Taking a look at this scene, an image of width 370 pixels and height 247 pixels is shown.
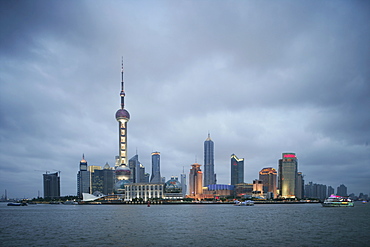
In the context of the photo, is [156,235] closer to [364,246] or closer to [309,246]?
[309,246]

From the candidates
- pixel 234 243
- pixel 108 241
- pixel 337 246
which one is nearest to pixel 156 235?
pixel 108 241

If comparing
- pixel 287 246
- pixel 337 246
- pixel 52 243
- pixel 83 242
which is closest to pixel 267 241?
pixel 287 246

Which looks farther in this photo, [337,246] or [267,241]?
[267,241]

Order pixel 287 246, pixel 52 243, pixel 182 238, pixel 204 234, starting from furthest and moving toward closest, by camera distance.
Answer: pixel 204 234 → pixel 182 238 → pixel 52 243 → pixel 287 246

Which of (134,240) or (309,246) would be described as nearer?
(309,246)

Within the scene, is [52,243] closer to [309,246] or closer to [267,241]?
[267,241]

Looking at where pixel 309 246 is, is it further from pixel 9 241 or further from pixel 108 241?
pixel 9 241

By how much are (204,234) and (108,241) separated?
23223mm

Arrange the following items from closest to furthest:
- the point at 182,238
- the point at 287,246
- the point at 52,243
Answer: the point at 287,246 < the point at 52,243 < the point at 182,238

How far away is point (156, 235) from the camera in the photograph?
75250mm

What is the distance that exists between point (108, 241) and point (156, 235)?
12740mm

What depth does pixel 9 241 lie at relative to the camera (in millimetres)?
69688

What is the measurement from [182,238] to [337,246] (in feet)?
103

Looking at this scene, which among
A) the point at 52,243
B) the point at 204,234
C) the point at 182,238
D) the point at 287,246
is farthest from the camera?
the point at 204,234
